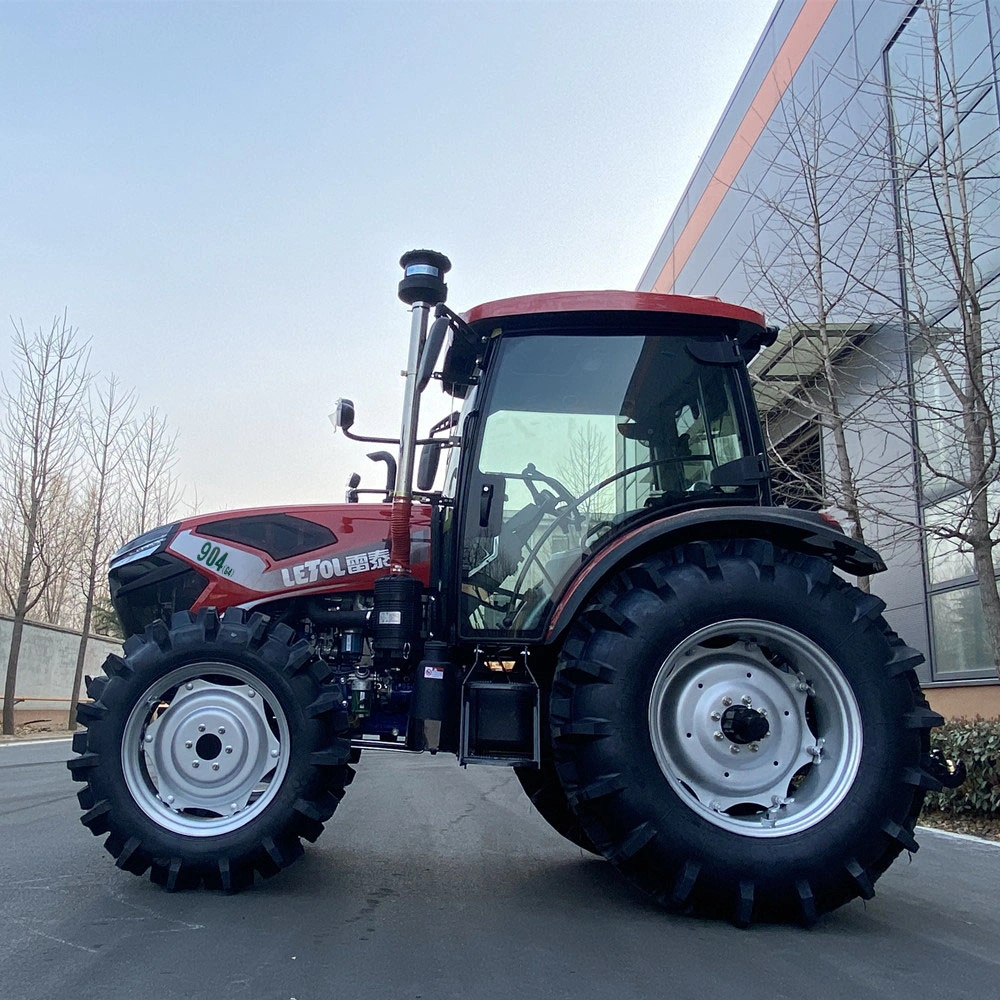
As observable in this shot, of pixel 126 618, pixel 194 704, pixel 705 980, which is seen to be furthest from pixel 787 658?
pixel 126 618

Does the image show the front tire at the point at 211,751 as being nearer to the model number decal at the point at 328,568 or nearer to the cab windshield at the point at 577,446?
the model number decal at the point at 328,568

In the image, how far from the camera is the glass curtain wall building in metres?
8.26

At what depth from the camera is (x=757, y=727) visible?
363cm

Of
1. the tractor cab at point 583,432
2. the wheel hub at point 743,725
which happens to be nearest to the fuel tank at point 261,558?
the tractor cab at point 583,432

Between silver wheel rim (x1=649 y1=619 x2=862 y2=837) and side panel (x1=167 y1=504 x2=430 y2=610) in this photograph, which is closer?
silver wheel rim (x1=649 y1=619 x2=862 y2=837)

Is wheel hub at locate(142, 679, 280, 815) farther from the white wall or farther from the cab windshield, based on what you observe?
the white wall

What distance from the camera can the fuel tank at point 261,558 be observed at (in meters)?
4.57

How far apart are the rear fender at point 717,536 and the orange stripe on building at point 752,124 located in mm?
9048

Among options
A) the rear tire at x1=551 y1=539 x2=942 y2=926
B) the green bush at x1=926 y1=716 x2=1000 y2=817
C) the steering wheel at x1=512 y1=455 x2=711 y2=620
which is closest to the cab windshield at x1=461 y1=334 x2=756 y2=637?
the steering wheel at x1=512 y1=455 x2=711 y2=620

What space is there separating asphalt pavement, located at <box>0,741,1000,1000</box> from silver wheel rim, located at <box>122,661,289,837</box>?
370 mm

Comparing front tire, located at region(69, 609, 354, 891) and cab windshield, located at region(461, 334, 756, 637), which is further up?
cab windshield, located at region(461, 334, 756, 637)

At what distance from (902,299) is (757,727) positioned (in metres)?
6.47

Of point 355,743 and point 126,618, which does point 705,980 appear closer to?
point 355,743

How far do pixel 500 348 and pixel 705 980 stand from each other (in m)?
2.66
